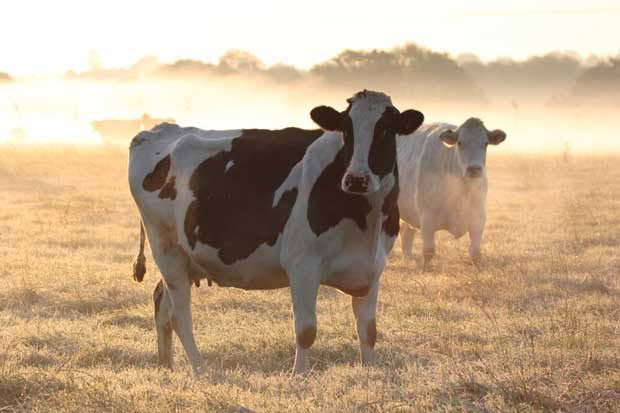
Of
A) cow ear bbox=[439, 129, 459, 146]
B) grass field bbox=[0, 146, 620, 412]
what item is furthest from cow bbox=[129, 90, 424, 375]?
cow ear bbox=[439, 129, 459, 146]

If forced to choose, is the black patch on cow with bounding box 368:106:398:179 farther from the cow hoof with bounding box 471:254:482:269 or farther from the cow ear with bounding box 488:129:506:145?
the cow hoof with bounding box 471:254:482:269

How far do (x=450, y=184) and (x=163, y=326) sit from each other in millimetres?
5637

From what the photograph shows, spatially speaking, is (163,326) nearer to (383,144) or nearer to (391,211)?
(391,211)

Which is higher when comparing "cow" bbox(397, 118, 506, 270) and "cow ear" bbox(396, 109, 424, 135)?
"cow ear" bbox(396, 109, 424, 135)

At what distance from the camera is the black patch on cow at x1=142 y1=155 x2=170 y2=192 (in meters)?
7.14

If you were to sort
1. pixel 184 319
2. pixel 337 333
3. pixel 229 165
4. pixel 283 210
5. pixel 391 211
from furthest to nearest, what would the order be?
pixel 337 333
pixel 184 319
pixel 229 165
pixel 391 211
pixel 283 210

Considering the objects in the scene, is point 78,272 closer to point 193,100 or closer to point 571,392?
point 571,392

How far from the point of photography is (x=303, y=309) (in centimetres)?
623

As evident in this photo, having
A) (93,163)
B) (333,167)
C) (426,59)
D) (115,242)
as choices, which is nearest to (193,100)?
(426,59)

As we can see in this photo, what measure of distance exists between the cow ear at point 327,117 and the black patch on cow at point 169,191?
A: 1408 mm

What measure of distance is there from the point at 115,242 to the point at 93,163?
20.3 meters

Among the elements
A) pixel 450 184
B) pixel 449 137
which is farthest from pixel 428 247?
pixel 449 137

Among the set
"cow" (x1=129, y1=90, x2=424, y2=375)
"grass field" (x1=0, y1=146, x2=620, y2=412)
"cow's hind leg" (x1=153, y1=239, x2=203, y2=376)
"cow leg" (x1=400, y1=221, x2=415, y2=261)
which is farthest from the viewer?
"cow leg" (x1=400, y1=221, x2=415, y2=261)

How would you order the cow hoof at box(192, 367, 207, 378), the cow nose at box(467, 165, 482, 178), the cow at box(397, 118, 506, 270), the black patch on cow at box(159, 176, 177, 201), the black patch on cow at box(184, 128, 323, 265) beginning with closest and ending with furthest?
the black patch on cow at box(184, 128, 323, 265) < the cow hoof at box(192, 367, 207, 378) < the black patch on cow at box(159, 176, 177, 201) < the cow nose at box(467, 165, 482, 178) < the cow at box(397, 118, 506, 270)
